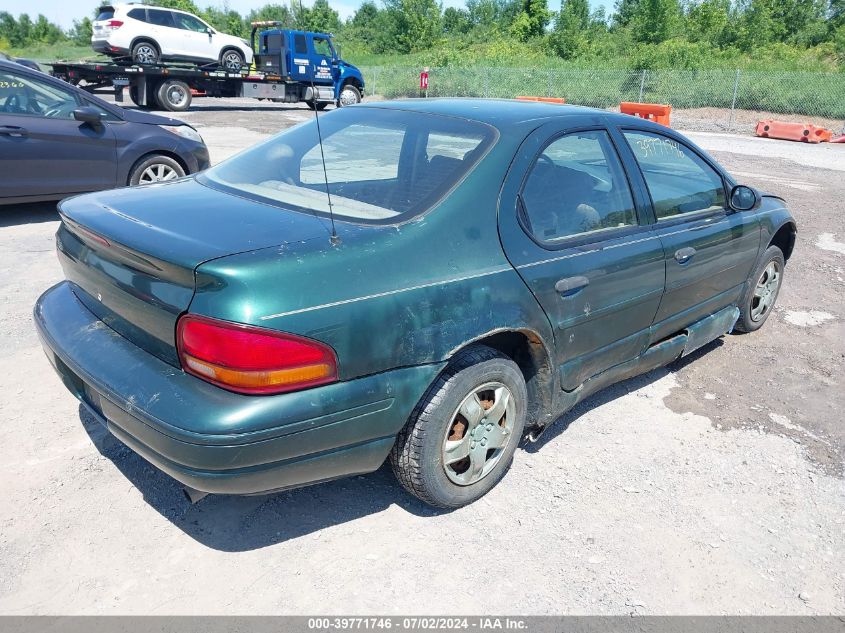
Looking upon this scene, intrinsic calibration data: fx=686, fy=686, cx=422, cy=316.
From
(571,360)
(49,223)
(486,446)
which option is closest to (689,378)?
(571,360)

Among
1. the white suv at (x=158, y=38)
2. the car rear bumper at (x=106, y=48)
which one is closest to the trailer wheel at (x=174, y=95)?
the white suv at (x=158, y=38)

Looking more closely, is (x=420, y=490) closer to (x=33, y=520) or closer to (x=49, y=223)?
(x=33, y=520)

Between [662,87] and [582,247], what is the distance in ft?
85.7

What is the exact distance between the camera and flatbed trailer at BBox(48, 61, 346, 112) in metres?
19.3

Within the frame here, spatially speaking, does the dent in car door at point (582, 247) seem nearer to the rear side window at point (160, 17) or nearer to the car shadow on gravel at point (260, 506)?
the car shadow on gravel at point (260, 506)

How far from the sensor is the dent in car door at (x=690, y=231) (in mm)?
3680

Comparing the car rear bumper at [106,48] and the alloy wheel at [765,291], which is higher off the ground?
the car rear bumper at [106,48]

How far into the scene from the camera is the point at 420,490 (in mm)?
2768

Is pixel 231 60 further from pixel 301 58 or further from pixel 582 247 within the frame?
pixel 582 247

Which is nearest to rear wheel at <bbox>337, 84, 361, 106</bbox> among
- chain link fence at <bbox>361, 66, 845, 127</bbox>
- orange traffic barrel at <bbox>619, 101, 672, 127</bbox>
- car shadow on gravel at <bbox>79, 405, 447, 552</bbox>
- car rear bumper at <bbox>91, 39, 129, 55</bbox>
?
chain link fence at <bbox>361, 66, 845, 127</bbox>

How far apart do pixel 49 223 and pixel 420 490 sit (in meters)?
6.08

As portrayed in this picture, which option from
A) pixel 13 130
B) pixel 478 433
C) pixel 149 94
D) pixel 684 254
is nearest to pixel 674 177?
A: pixel 684 254

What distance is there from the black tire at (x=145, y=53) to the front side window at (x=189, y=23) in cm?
121

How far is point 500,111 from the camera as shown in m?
3.29
